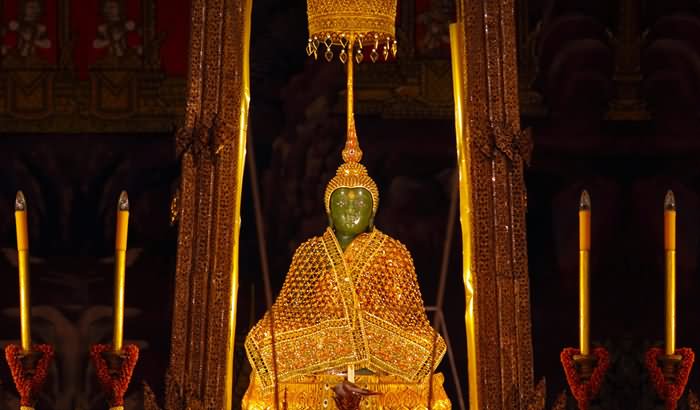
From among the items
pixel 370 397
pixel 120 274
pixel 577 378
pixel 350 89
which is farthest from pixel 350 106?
pixel 120 274

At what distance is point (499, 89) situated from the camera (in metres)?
8.37

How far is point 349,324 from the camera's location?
339 inches

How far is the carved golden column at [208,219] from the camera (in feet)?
27.0

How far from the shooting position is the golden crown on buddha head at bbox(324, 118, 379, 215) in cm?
879

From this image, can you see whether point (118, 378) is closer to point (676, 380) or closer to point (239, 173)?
Result: point (239, 173)

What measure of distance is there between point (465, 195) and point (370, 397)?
96 centimetres

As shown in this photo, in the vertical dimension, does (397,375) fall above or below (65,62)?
below

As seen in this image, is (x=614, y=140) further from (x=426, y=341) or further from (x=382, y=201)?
(x=426, y=341)

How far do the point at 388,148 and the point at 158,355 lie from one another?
152 cm

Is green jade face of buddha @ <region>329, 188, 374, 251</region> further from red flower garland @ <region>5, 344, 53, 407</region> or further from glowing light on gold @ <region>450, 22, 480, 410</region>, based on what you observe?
red flower garland @ <region>5, 344, 53, 407</region>

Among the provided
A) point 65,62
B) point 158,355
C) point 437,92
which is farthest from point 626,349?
point 65,62

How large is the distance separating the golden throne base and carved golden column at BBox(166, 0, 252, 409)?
37 centimetres

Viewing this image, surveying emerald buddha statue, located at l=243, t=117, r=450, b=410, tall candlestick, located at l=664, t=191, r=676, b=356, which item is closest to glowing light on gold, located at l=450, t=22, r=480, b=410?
emerald buddha statue, located at l=243, t=117, r=450, b=410

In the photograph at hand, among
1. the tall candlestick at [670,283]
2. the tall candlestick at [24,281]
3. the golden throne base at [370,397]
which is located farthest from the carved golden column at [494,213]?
the tall candlestick at [24,281]
